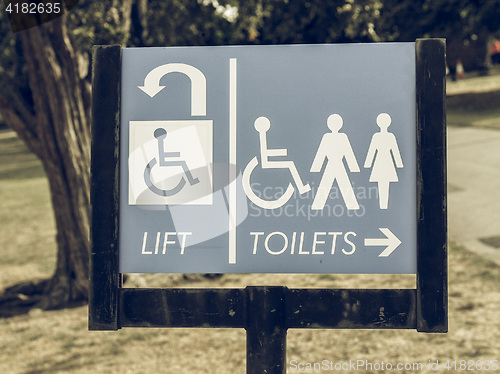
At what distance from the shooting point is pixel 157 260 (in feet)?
7.04

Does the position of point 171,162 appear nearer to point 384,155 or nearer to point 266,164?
point 266,164

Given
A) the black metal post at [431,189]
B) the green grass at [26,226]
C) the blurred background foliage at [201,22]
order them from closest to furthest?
the black metal post at [431,189] → the blurred background foliage at [201,22] → the green grass at [26,226]

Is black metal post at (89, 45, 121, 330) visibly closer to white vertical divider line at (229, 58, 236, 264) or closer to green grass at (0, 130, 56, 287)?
white vertical divider line at (229, 58, 236, 264)

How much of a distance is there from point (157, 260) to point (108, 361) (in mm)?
3517

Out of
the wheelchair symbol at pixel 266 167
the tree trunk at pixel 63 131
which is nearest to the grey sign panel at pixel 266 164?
the wheelchair symbol at pixel 266 167

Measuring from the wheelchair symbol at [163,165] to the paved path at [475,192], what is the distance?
6.55 metres

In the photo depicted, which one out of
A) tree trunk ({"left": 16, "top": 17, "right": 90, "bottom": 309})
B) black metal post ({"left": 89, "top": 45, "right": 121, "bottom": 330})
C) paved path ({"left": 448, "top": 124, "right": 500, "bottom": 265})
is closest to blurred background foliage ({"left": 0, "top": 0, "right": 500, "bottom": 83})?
tree trunk ({"left": 16, "top": 17, "right": 90, "bottom": 309})

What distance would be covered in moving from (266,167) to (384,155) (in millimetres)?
416

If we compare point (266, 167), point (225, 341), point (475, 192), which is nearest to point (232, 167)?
point (266, 167)

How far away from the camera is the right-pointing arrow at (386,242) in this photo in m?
2.11

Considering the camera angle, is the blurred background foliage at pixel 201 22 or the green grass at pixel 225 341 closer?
the green grass at pixel 225 341

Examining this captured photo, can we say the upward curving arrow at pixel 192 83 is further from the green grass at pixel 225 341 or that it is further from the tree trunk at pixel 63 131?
the tree trunk at pixel 63 131

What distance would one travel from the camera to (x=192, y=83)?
2143mm

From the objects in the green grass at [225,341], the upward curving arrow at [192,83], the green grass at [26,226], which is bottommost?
the green grass at [225,341]
